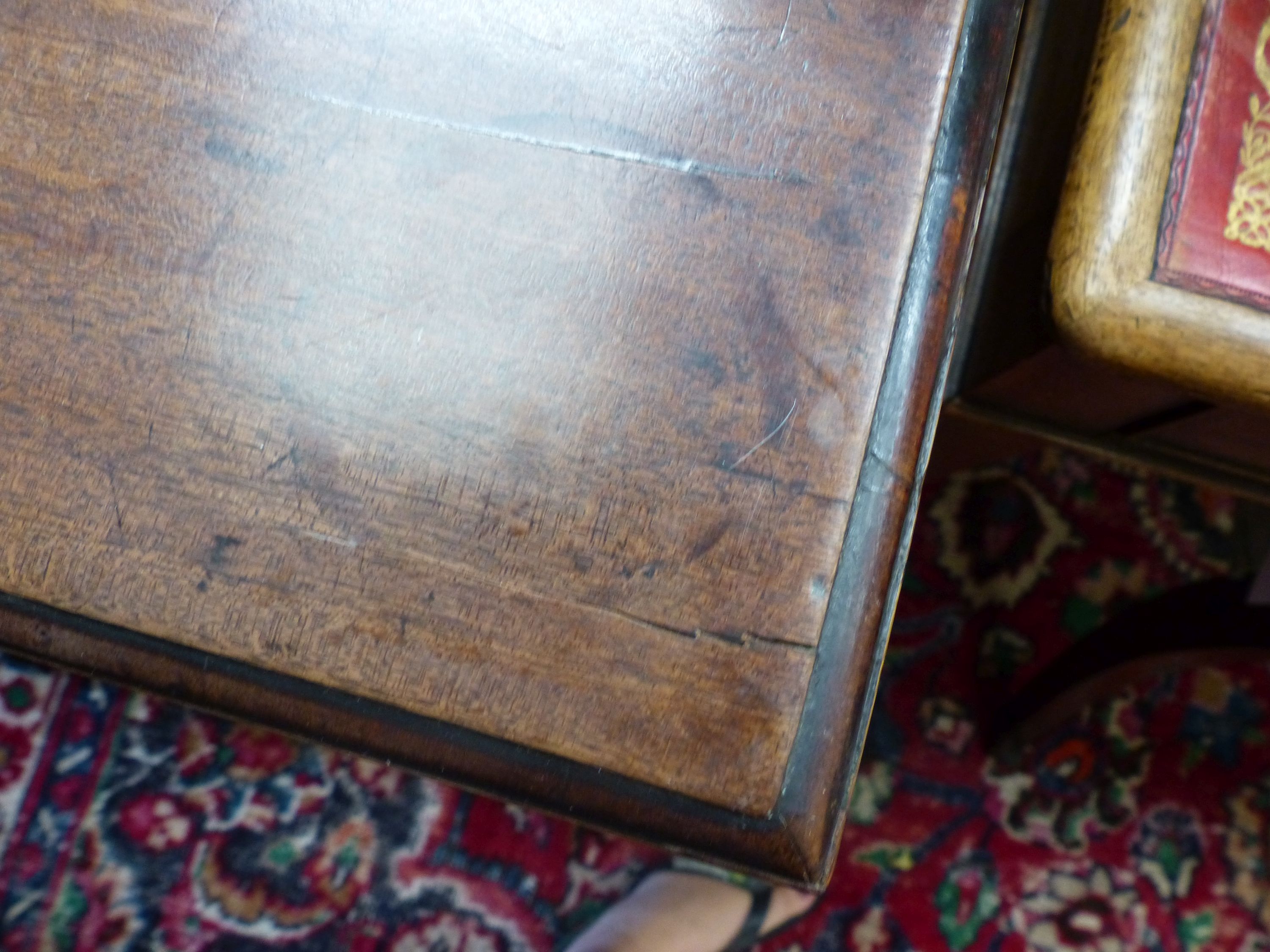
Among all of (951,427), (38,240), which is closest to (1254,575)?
(951,427)

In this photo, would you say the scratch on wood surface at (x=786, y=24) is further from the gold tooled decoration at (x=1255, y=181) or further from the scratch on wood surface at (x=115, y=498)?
the scratch on wood surface at (x=115, y=498)

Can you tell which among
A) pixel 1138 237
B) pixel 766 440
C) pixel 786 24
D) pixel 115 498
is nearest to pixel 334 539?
pixel 115 498

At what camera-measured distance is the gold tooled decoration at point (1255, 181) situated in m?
0.54

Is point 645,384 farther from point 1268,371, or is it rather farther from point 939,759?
point 939,759

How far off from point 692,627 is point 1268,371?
0.36m

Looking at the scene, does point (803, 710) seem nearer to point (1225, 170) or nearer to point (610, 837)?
point (1225, 170)

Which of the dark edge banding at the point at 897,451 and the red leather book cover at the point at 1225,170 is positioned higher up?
the red leather book cover at the point at 1225,170

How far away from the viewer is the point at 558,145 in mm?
496

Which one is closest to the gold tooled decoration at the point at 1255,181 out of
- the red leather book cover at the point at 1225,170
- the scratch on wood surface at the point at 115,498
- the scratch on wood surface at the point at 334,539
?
the red leather book cover at the point at 1225,170

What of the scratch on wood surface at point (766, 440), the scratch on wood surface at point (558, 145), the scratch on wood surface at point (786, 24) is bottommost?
the scratch on wood surface at point (766, 440)

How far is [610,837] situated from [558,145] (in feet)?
2.46

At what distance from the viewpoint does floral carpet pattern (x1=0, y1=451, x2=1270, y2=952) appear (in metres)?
0.95

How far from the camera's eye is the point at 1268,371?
51cm

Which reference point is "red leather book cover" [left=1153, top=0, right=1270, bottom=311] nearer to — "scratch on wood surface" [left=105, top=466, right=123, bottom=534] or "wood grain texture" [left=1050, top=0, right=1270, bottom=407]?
"wood grain texture" [left=1050, top=0, right=1270, bottom=407]
